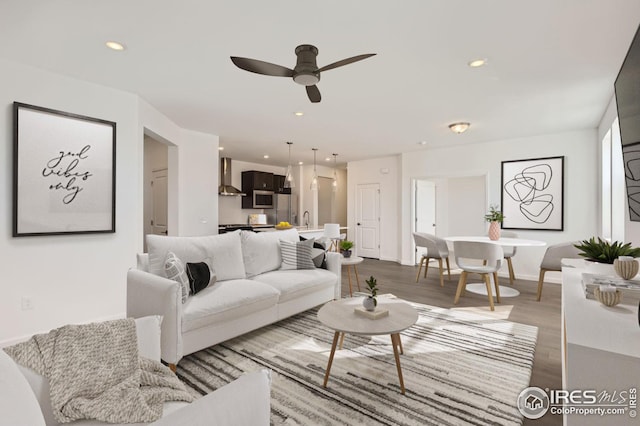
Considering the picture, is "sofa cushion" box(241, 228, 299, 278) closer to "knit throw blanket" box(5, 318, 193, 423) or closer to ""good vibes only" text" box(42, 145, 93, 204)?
""good vibes only" text" box(42, 145, 93, 204)

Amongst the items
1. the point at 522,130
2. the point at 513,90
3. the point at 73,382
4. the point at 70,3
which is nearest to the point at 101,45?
the point at 70,3

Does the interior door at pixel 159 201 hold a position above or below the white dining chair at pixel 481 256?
above

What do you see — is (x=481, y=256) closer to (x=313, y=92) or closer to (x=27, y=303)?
(x=313, y=92)

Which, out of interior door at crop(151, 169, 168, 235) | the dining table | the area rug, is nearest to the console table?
the area rug

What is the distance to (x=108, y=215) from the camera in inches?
133

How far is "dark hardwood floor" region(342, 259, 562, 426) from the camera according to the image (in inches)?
95.3

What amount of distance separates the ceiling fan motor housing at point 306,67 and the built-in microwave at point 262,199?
247 inches

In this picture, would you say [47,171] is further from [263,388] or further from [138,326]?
[263,388]

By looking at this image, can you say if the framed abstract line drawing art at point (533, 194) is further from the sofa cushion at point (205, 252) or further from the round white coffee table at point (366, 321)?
the sofa cushion at point (205, 252)

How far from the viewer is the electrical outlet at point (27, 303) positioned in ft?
9.43

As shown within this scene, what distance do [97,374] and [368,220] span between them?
23.5 feet

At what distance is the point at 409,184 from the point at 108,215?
5.63m

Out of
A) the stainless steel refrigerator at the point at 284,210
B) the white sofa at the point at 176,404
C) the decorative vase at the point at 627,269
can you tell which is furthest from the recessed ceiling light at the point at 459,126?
the stainless steel refrigerator at the point at 284,210

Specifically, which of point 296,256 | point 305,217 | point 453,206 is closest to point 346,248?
point 296,256
